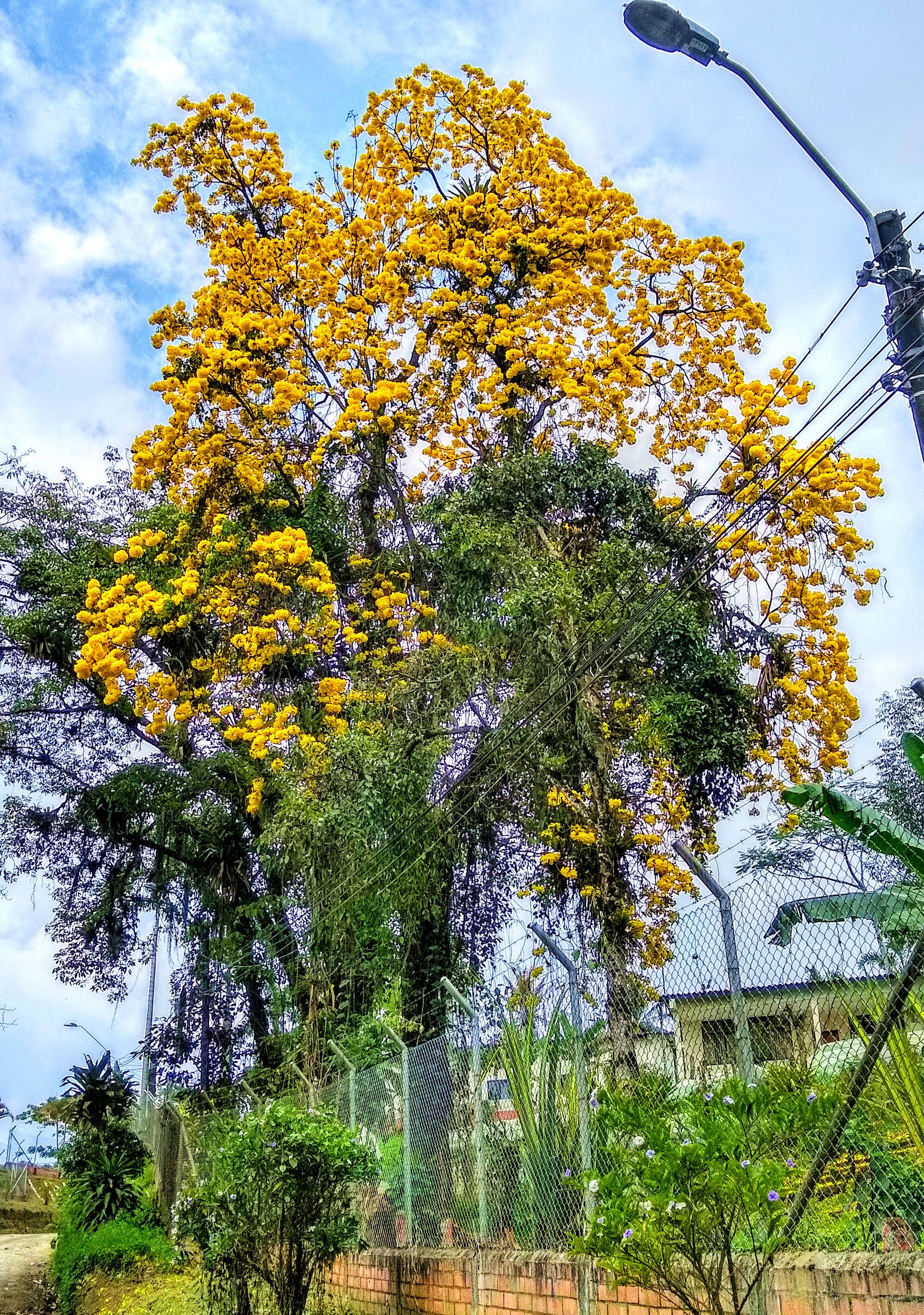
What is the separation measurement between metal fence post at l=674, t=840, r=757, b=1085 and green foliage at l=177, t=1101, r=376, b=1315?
390 cm

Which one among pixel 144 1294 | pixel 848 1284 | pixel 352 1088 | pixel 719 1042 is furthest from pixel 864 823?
pixel 144 1294

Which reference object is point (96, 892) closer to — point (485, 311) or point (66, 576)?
point (66, 576)

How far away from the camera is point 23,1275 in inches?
687

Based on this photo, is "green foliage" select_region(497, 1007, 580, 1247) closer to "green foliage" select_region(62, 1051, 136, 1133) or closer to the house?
the house

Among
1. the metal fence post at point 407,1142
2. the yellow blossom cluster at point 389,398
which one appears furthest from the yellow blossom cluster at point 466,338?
the metal fence post at point 407,1142

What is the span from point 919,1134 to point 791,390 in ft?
36.3

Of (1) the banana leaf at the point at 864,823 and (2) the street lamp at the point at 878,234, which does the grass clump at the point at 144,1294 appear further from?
(2) the street lamp at the point at 878,234

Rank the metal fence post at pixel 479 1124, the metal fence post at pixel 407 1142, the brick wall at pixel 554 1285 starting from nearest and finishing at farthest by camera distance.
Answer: the brick wall at pixel 554 1285, the metal fence post at pixel 479 1124, the metal fence post at pixel 407 1142

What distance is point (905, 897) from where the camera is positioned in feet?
14.6

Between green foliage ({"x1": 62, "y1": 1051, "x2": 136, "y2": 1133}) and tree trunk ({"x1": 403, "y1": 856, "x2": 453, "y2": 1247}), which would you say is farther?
green foliage ({"x1": 62, "y1": 1051, "x2": 136, "y2": 1133})

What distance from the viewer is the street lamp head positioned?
20.5 ft

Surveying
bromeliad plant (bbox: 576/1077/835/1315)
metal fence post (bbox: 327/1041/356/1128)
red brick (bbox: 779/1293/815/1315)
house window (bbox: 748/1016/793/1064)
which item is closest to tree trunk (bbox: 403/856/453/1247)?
metal fence post (bbox: 327/1041/356/1128)

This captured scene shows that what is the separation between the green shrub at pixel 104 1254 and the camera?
50.4ft

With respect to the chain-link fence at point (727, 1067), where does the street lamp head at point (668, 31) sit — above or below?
above
